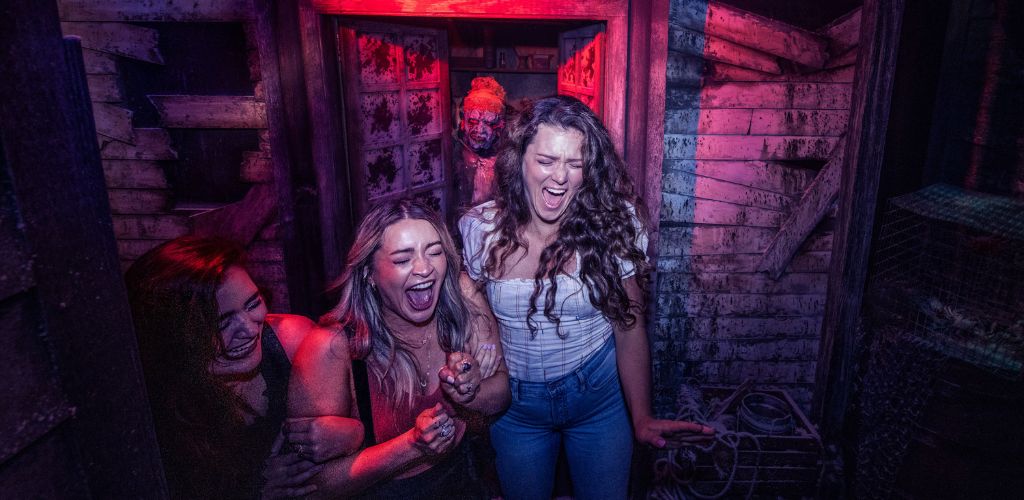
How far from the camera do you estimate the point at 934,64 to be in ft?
9.50

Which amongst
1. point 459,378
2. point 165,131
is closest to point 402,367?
point 459,378

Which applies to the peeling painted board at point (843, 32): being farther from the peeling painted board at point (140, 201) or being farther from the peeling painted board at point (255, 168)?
the peeling painted board at point (140, 201)

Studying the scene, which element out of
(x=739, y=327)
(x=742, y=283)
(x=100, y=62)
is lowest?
(x=739, y=327)

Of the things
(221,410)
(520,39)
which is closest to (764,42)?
(221,410)

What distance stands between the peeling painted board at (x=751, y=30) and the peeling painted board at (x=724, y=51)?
0.13ft

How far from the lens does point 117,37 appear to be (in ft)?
13.0

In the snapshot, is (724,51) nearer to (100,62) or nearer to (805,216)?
(805,216)

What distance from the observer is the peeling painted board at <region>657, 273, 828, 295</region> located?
4527mm

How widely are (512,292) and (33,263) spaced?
5.96 feet

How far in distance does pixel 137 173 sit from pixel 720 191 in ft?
15.2

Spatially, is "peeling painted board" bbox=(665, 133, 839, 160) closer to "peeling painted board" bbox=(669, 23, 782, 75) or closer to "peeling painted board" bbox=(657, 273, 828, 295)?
"peeling painted board" bbox=(669, 23, 782, 75)

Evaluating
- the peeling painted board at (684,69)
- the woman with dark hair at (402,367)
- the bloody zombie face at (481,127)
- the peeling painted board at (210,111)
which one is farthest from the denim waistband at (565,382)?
the bloody zombie face at (481,127)

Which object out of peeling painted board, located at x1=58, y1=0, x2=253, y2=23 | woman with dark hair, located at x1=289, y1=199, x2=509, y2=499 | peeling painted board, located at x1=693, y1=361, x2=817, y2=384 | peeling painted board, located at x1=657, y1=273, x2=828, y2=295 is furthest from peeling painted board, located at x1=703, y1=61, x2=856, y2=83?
peeling painted board, located at x1=58, y1=0, x2=253, y2=23

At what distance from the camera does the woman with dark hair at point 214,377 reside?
6.54 ft
